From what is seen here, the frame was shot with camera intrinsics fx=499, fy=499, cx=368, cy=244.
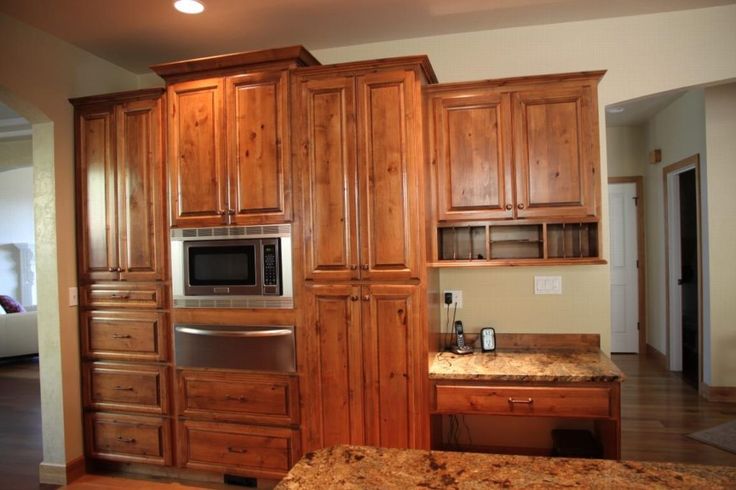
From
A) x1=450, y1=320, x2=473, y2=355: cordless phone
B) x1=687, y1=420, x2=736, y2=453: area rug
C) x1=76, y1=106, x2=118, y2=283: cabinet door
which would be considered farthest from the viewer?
x1=687, y1=420, x2=736, y2=453: area rug

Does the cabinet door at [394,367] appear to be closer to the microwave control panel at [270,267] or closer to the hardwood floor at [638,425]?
the microwave control panel at [270,267]

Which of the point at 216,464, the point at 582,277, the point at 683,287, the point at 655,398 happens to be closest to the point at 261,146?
the point at 216,464

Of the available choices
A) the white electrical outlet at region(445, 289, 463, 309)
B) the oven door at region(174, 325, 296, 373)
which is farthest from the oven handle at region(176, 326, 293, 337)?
the white electrical outlet at region(445, 289, 463, 309)

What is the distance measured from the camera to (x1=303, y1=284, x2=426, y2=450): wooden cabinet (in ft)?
8.50

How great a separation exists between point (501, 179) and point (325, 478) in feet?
6.67

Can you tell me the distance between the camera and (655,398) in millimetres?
4324

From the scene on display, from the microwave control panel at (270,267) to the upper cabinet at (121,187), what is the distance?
0.69 metres

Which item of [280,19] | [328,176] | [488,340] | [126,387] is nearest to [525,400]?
[488,340]

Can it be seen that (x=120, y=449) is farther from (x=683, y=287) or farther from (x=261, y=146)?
(x=683, y=287)

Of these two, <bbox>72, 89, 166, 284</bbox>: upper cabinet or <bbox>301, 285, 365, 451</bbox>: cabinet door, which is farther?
<bbox>72, 89, 166, 284</bbox>: upper cabinet

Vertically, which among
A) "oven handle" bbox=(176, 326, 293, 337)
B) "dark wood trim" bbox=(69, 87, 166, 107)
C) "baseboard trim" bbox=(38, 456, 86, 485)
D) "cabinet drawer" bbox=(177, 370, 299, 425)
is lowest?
"baseboard trim" bbox=(38, 456, 86, 485)

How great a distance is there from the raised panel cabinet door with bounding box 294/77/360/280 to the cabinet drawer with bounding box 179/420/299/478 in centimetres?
95

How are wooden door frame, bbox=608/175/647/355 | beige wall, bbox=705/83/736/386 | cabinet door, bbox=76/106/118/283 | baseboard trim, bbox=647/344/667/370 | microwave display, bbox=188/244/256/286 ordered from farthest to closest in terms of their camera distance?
wooden door frame, bbox=608/175/647/355
baseboard trim, bbox=647/344/667/370
beige wall, bbox=705/83/736/386
cabinet door, bbox=76/106/118/283
microwave display, bbox=188/244/256/286

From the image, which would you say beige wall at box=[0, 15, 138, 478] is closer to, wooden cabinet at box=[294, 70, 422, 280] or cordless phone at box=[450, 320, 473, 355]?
wooden cabinet at box=[294, 70, 422, 280]
